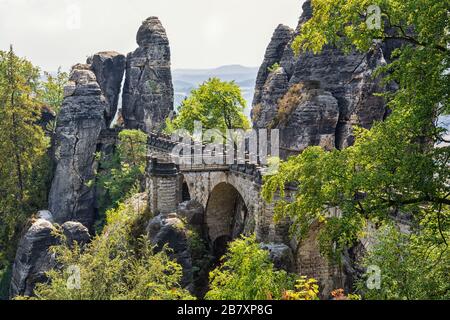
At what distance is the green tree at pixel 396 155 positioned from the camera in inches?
388

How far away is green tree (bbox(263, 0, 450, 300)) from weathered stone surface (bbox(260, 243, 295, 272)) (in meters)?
11.8

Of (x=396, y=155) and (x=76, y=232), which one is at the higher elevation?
(x=396, y=155)

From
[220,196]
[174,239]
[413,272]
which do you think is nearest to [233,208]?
[220,196]

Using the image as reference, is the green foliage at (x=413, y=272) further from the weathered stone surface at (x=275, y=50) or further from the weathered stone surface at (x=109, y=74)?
the weathered stone surface at (x=109, y=74)

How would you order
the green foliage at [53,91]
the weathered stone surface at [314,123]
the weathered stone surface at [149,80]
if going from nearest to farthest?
the weathered stone surface at [314,123] → the weathered stone surface at [149,80] → the green foliage at [53,91]

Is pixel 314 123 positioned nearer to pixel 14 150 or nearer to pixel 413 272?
pixel 413 272

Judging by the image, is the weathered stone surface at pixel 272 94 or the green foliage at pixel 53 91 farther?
the green foliage at pixel 53 91

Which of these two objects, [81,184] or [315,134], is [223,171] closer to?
[315,134]

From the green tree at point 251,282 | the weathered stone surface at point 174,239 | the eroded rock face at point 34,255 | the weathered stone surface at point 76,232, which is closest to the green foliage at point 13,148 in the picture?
the eroded rock face at point 34,255

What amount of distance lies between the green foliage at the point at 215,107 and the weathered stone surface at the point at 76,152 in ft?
31.7

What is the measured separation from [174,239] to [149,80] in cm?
3146

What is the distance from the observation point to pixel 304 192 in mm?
11070

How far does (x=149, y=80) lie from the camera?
5419 centimetres

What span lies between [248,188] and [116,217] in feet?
27.1
